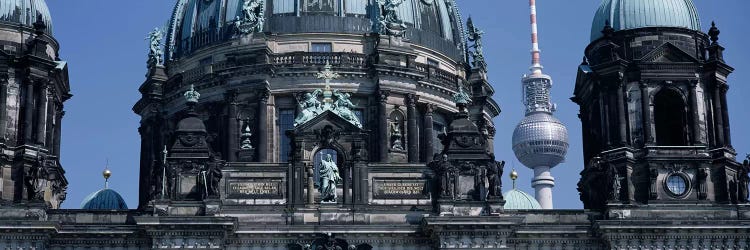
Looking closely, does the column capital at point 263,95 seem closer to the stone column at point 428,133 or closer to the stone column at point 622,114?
the stone column at point 428,133

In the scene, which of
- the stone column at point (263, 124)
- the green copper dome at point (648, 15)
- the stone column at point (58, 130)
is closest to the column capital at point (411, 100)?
the stone column at point (263, 124)

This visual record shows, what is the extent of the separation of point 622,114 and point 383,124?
35.6 ft

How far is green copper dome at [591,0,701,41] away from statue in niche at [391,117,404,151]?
366 inches

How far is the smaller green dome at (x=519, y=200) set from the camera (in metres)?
67.6

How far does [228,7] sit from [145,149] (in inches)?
293

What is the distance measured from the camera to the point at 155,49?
232ft

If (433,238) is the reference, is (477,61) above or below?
above

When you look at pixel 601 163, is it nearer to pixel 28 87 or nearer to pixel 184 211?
pixel 184 211

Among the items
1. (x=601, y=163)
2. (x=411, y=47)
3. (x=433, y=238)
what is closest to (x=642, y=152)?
(x=601, y=163)

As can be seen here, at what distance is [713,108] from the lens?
59906mm

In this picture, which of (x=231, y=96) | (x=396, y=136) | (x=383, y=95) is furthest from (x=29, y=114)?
(x=396, y=136)

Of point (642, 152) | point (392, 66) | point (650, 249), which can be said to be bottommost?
point (650, 249)

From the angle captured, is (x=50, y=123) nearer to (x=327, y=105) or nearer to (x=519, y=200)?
(x=327, y=105)

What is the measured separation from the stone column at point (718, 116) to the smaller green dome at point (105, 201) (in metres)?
25.6
